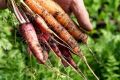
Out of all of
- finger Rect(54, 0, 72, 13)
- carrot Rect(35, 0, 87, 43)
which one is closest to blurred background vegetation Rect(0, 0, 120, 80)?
carrot Rect(35, 0, 87, 43)

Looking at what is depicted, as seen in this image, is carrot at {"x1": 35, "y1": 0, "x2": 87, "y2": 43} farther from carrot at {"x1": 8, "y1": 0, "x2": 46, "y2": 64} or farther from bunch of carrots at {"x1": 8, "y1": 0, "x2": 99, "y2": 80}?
carrot at {"x1": 8, "y1": 0, "x2": 46, "y2": 64}

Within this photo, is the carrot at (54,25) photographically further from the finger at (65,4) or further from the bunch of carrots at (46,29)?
the finger at (65,4)

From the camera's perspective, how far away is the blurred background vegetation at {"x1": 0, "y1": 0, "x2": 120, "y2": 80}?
412 centimetres

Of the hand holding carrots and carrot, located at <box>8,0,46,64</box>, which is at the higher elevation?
the hand holding carrots

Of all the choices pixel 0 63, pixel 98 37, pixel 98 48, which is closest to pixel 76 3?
pixel 0 63

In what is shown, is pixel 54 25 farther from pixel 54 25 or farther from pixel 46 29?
pixel 46 29

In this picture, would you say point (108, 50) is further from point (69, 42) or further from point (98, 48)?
point (69, 42)

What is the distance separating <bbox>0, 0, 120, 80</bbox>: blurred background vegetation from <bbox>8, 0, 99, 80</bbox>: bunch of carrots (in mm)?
154

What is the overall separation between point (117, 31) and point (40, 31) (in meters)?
2.58

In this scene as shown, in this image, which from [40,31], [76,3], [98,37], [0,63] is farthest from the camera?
[98,37]

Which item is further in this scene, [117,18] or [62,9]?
[117,18]

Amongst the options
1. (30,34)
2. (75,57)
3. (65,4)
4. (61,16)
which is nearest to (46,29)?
(30,34)

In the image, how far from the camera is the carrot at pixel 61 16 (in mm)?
3725

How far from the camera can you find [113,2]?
6.02 metres
